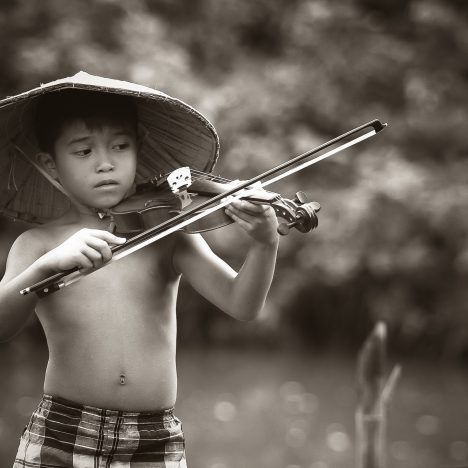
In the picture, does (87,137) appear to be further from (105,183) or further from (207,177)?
(207,177)

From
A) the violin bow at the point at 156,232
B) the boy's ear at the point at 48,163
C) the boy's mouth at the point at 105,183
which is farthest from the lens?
the boy's ear at the point at 48,163

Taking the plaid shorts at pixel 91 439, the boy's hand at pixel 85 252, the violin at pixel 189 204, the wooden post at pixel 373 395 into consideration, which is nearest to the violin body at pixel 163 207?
the violin at pixel 189 204

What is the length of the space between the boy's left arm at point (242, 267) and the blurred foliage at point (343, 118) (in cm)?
624

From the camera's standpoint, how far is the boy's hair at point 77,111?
80.7 inches

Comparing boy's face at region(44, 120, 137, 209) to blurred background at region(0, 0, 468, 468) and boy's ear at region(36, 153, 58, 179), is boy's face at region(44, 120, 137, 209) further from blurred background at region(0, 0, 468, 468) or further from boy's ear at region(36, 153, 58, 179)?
blurred background at region(0, 0, 468, 468)

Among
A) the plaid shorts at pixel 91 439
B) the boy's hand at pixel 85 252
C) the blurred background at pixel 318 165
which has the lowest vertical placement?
the plaid shorts at pixel 91 439

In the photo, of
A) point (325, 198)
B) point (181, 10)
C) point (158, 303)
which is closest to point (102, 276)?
point (158, 303)

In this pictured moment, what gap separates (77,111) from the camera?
2053 millimetres

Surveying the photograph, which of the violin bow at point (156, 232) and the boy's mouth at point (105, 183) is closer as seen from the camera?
the violin bow at point (156, 232)

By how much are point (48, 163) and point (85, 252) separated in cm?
46

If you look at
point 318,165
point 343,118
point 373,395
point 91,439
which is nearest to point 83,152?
point 91,439

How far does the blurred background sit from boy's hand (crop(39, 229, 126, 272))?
584 cm

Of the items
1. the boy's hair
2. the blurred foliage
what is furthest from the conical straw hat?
the blurred foliage

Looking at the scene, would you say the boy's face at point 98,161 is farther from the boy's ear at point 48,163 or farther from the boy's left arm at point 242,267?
the boy's left arm at point 242,267
